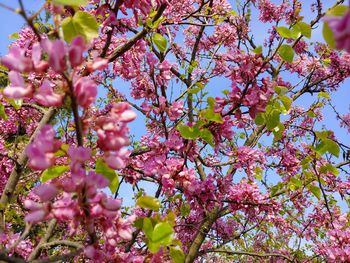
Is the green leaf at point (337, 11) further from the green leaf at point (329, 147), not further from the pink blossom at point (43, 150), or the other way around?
the pink blossom at point (43, 150)

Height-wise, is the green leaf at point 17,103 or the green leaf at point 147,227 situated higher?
the green leaf at point 17,103

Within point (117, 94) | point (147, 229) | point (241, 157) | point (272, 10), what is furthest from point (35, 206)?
point (272, 10)

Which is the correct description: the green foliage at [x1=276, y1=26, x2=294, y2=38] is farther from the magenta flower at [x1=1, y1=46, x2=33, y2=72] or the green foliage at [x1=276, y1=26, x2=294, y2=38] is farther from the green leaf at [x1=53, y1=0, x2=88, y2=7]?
the magenta flower at [x1=1, y1=46, x2=33, y2=72]

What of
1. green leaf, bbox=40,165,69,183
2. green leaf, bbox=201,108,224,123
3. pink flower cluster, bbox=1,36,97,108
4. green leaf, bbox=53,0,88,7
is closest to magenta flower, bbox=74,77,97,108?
pink flower cluster, bbox=1,36,97,108

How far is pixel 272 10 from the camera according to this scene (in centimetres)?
907

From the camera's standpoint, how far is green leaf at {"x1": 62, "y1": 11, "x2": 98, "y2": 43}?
1.69 m

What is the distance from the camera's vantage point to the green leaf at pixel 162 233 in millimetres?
1869

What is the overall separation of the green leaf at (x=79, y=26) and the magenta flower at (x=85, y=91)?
0.40 m

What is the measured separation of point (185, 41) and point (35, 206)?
A: 9.22 metres

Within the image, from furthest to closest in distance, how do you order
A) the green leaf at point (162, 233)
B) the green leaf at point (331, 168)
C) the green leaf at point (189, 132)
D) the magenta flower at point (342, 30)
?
the green leaf at point (331, 168) → the green leaf at point (189, 132) → the green leaf at point (162, 233) → the magenta flower at point (342, 30)

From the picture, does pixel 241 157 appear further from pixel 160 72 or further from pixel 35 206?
pixel 35 206

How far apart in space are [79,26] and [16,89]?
437 mm

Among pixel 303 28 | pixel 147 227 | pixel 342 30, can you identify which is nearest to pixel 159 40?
pixel 303 28

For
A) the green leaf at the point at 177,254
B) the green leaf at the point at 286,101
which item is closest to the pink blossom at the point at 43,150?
the green leaf at the point at 177,254
